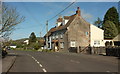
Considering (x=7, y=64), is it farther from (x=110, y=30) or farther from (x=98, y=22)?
(x=98, y=22)

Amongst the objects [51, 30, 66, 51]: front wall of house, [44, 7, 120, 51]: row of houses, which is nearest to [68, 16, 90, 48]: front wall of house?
[44, 7, 120, 51]: row of houses

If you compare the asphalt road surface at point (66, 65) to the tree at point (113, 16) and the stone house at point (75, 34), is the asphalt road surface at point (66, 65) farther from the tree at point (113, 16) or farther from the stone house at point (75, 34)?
the tree at point (113, 16)

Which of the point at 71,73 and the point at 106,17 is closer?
the point at 71,73

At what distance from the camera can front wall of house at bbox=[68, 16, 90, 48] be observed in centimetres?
4775

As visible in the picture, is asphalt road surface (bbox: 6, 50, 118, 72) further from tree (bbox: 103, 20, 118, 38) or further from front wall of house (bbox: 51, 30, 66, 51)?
tree (bbox: 103, 20, 118, 38)

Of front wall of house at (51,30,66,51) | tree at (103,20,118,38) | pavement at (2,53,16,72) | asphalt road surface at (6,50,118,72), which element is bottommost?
asphalt road surface at (6,50,118,72)

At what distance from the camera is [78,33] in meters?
48.5

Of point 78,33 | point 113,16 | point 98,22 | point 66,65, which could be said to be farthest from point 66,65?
point 98,22

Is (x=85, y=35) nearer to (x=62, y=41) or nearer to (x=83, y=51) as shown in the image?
(x=62, y=41)

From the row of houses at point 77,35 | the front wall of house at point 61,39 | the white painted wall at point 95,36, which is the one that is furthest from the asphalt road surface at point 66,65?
the white painted wall at point 95,36

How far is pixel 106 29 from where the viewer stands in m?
72.7

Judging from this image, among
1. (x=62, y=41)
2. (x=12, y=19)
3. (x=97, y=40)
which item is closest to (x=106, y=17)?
(x=97, y=40)

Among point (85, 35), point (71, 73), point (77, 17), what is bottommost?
point (71, 73)

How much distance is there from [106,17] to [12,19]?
58.3 m
